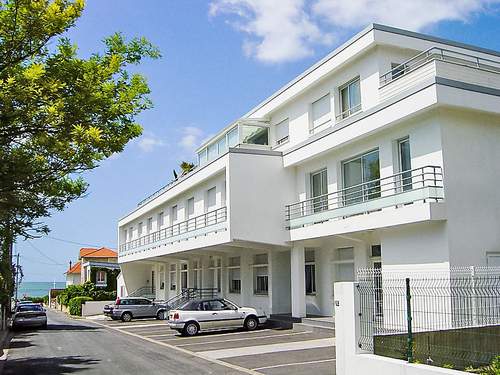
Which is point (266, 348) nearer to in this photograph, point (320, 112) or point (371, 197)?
point (371, 197)

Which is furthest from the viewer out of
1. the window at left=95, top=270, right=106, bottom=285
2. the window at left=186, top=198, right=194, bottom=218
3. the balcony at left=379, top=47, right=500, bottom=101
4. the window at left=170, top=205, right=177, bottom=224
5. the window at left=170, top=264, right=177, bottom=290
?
the window at left=95, top=270, right=106, bottom=285

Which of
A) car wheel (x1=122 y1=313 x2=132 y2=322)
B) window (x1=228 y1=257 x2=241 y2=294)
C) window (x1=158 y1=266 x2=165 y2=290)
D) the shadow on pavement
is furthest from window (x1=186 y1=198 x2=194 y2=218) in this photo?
the shadow on pavement

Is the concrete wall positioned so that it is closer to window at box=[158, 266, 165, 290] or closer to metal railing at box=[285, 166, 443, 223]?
window at box=[158, 266, 165, 290]

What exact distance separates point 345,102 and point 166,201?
18.5 metres

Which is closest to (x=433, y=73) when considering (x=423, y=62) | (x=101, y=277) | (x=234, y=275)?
(x=423, y=62)

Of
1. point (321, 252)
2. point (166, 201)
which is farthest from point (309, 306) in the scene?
point (166, 201)

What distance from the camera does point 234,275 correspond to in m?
31.1

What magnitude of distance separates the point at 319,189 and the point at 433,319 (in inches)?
504

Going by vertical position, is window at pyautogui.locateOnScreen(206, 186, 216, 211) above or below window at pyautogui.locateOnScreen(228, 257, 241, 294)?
above

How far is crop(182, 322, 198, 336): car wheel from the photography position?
76.0 feet

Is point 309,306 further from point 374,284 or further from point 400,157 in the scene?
point 374,284

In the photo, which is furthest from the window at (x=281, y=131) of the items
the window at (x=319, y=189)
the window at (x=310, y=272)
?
the window at (x=310, y=272)

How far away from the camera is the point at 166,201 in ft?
124

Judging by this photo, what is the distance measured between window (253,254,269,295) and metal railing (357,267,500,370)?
623 inches
